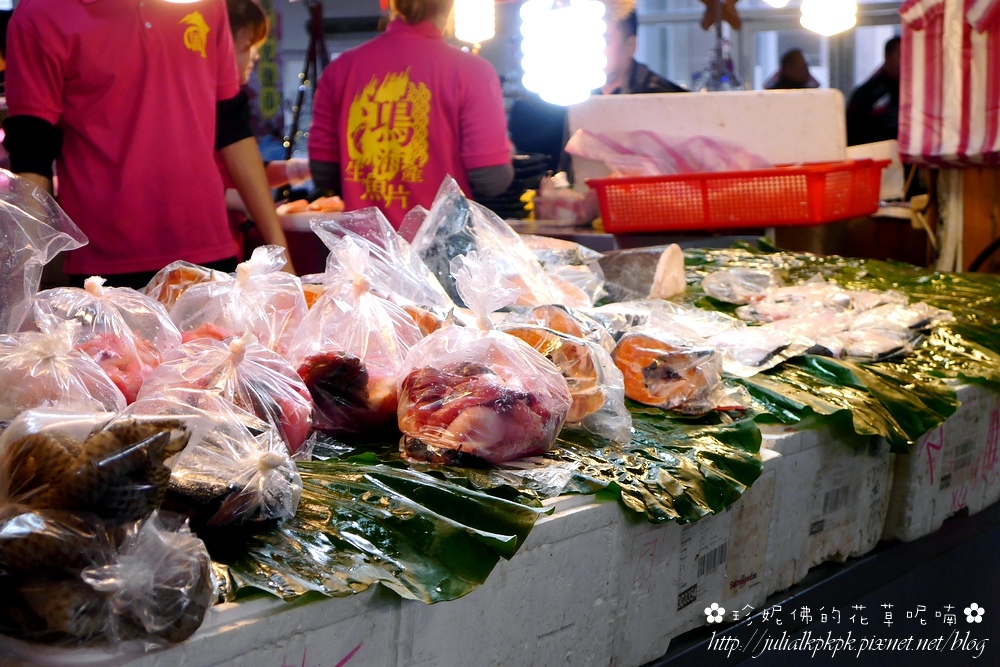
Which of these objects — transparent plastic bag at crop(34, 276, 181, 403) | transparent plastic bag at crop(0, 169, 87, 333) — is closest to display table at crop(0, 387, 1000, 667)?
transparent plastic bag at crop(34, 276, 181, 403)

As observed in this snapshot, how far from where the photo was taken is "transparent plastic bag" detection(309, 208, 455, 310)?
2.09m

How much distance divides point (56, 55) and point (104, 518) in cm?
→ 204

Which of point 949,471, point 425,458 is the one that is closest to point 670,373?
point 425,458

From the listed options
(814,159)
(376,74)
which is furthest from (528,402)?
(814,159)

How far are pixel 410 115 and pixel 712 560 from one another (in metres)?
2.34

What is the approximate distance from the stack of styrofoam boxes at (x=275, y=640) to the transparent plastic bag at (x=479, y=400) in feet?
1.03

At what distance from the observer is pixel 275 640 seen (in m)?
1.10

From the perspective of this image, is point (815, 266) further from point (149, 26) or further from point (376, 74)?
point (149, 26)

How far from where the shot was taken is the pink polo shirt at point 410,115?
3.55 m

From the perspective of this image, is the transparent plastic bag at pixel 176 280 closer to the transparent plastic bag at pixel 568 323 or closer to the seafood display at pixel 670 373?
the transparent plastic bag at pixel 568 323

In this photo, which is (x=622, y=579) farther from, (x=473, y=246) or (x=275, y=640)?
(x=473, y=246)

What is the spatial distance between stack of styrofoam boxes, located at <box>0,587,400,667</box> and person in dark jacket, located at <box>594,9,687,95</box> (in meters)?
5.41

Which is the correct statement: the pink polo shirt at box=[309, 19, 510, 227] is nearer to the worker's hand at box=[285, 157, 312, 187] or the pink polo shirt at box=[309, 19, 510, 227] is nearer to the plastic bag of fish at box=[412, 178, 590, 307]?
the plastic bag of fish at box=[412, 178, 590, 307]

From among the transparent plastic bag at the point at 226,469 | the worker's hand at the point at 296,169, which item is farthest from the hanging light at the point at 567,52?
the transparent plastic bag at the point at 226,469
